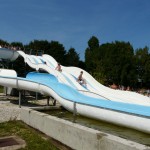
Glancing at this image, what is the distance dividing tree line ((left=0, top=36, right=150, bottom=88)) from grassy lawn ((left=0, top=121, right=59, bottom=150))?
3483 centimetres

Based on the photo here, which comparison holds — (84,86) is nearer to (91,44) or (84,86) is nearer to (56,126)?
(56,126)

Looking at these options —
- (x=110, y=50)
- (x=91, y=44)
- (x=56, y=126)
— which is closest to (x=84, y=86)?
(x=56, y=126)

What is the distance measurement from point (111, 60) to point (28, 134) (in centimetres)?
5080

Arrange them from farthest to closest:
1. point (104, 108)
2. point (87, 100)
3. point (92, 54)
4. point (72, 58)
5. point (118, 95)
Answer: point (72, 58)
point (92, 54)
point (118, 95)
point (87, 100)
point (104, 108)

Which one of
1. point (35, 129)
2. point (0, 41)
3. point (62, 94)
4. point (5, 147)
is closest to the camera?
point (5, 147)

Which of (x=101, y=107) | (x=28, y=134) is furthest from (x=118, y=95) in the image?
(x=28, y=134)

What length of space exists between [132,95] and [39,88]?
4.61 meters

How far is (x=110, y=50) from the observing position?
210 ft

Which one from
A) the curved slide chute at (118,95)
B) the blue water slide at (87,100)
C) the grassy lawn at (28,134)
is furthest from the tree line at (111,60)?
the grassy lawn at (28,134)

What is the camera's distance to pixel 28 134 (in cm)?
964

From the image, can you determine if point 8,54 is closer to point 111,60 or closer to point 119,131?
point 119,131

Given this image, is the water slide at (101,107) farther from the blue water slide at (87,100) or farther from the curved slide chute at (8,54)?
the curved slide chute at (8,54)

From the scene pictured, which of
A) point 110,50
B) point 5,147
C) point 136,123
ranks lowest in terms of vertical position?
point 5,147

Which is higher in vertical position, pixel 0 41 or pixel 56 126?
pixel 0 41
